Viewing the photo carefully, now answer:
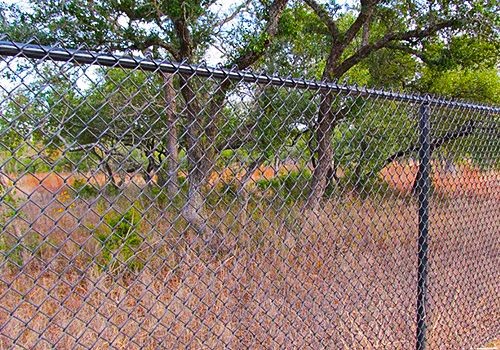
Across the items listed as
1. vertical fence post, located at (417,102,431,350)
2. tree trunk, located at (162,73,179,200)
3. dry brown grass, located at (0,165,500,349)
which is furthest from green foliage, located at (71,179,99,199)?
vertical fence post, located at (417,102,431,350)

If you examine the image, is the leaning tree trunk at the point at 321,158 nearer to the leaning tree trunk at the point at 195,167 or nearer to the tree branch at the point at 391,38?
the leaning tree trunk at the point at 195,167

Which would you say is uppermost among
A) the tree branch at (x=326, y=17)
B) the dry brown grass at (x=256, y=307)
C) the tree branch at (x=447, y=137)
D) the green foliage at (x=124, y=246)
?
the tree branch at (x=326, y=17)

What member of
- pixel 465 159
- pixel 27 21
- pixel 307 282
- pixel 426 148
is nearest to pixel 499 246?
pixel 465 159

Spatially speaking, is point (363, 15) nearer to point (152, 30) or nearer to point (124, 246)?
point (152, 30)

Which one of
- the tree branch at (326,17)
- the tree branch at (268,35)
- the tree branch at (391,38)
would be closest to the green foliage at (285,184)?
the tree branch at (268,35)

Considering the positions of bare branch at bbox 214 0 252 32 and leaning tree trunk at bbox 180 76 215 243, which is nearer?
leaning tree trunk at bbox 180 76 215 243

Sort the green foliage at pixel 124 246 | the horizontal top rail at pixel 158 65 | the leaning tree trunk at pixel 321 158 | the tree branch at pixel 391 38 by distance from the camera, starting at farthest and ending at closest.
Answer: the tree branch at pixel 391 38 → the green foliage at pixel 124 246 → the leaning tree trunk at pixel 321 158 → the horizontal top rail at pixel 158 65

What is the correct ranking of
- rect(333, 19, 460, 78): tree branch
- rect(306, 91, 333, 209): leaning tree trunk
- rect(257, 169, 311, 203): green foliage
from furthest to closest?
rect(333, 19, 460, 78): tree branch < rect(306, 91, 333, 209): leaning tree trunk < rect(257, 169, 311, 203): green foliage

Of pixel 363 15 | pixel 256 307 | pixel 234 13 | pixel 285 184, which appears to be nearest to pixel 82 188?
pixel 256 307

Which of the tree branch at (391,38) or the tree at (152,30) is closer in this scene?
the tree at (152,30)

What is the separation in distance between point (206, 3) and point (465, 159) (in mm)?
3261

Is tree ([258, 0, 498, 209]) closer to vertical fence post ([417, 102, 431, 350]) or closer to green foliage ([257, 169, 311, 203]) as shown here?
green foliage ([257, 169, 311, 203])

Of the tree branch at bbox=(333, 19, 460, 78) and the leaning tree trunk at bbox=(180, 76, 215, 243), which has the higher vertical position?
the tree branch at bbox=(333, 19, 460, 78)

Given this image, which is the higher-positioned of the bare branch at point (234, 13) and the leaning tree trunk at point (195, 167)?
the bare branch at point (234, 13)
